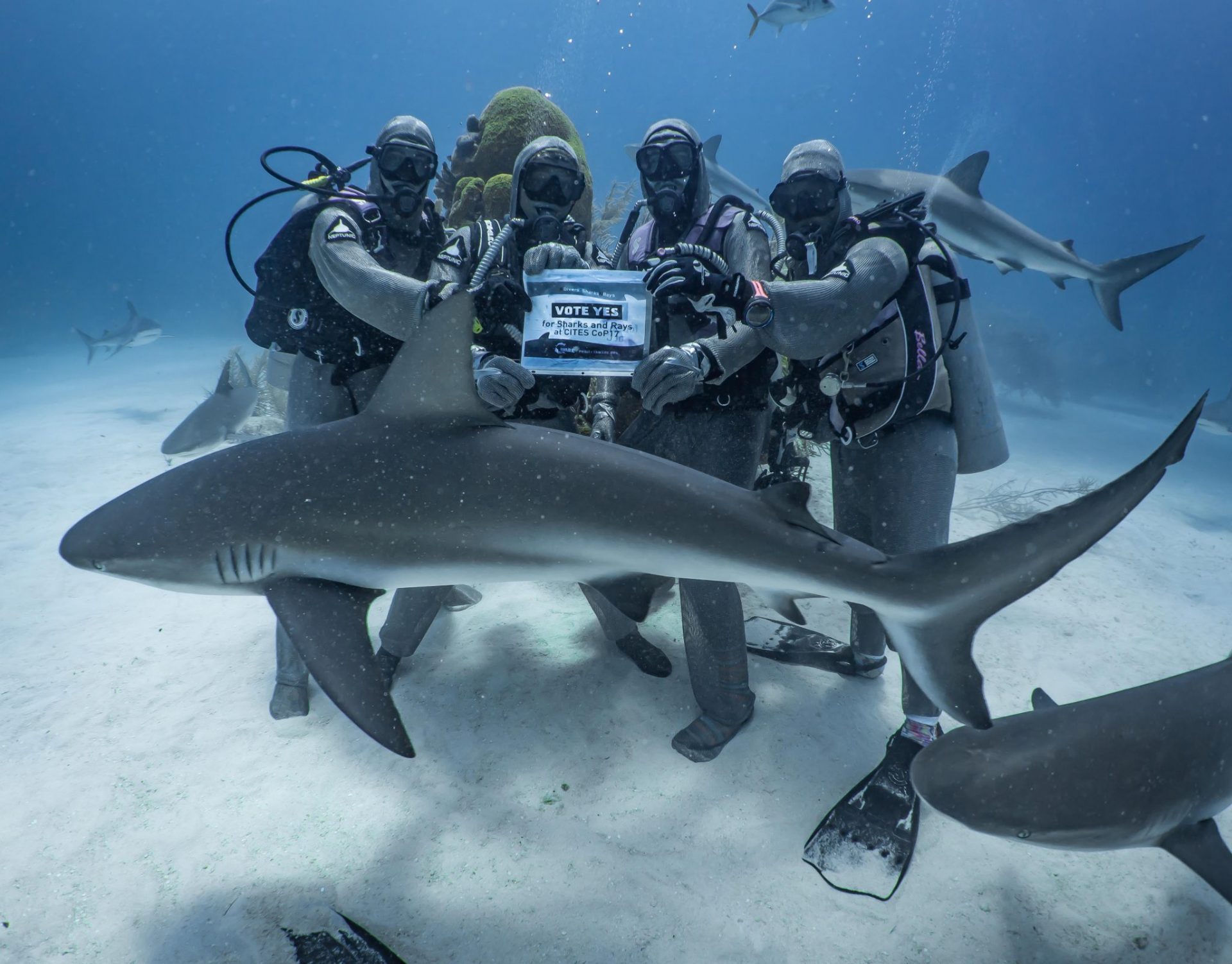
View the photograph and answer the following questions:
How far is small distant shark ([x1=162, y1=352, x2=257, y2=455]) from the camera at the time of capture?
374 inches

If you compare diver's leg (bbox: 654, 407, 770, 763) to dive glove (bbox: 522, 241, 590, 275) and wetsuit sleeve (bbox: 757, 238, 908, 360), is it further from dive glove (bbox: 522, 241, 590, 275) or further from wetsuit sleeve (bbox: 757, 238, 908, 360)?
dive glove (bbox: 522, 241, 590, 275)

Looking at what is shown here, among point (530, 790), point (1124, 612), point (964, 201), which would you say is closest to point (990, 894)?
point (530, 790)

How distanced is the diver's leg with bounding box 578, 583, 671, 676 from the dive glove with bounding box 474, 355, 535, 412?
1.86 meters

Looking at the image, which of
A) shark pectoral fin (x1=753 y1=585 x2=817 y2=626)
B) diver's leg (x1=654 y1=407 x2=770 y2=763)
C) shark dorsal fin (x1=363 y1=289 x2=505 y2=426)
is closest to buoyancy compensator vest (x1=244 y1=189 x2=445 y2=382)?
shark dorsal fin (x1=363 y1=289 x2=505 y2=426)

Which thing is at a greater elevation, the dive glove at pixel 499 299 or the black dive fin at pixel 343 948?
the dive glove at pixel 499 299

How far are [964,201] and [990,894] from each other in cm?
734

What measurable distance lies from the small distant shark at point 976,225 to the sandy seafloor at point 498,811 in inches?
173

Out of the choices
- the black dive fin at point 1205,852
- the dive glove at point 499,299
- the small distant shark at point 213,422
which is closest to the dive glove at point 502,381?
the dive glove at point 499,299

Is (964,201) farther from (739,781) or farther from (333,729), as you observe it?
(333,729)

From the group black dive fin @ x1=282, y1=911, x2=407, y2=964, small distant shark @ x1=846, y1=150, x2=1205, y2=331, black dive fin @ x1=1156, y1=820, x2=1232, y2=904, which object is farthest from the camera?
small distant shark @ x1=846, y1=150, x2=1205, y2=331

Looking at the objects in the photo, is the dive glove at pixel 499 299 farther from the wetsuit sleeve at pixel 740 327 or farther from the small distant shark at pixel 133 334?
the small distant shark at pixel 133 334

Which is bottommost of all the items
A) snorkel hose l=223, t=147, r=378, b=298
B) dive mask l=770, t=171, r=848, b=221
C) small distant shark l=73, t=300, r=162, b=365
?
small distant shark l=73, t=300, r=162, b=365

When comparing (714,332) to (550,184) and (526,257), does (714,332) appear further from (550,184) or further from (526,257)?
(550,184)

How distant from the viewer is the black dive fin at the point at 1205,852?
2.25m
